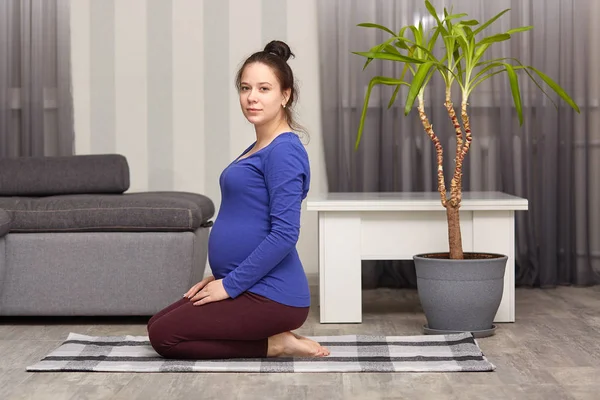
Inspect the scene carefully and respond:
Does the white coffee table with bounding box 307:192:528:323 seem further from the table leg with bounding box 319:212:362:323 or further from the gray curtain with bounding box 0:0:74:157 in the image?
the gray curtain with bounding box 0:0:74:157

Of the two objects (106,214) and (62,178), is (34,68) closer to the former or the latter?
(62,178)

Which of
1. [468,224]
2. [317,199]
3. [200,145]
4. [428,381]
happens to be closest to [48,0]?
[200,145]

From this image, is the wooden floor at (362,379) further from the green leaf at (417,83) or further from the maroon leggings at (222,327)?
the green leaf at (417,83)

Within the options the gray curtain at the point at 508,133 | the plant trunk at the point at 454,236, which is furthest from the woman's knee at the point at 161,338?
the gray curtain at the point at 508,133

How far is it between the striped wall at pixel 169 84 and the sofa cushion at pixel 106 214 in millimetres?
1314

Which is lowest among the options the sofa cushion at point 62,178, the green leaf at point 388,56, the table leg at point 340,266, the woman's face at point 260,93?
the table leg at point 340,266

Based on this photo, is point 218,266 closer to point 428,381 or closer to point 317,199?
point 428,381

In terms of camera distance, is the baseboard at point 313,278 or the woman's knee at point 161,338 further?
the baseboard at point 313,278

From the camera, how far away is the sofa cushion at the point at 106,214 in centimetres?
332

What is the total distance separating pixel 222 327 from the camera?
101 inches

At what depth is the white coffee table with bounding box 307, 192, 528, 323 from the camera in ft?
11.2

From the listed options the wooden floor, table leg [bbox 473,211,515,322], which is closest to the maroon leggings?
the wooden floor

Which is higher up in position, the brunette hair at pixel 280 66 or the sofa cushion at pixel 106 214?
the brunette hair at pixel 280 66

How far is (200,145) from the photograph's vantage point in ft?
15.4
